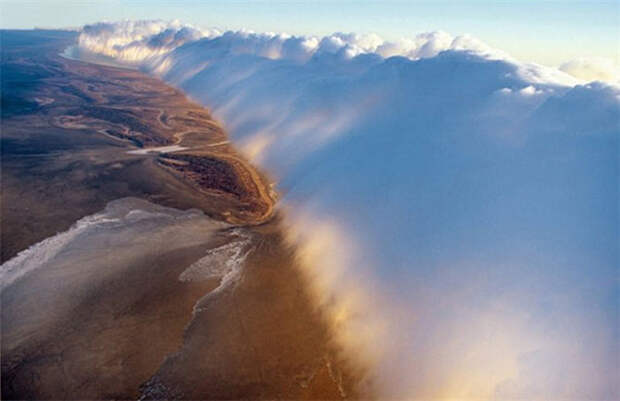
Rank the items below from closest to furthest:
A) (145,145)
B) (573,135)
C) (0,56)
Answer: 1. (573,135)
2. (145,145)
3. (0,56)

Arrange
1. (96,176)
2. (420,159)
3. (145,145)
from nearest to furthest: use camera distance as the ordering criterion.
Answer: (420,159), (96,176), (145,145)

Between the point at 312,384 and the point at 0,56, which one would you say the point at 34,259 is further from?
the point at 0,56

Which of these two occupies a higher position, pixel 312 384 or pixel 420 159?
A: pixel 420 159

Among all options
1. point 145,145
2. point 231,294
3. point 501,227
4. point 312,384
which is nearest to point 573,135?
point 501,227

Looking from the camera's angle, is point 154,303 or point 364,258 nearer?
point 154,303

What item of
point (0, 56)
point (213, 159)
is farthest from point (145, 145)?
point (0, 56)

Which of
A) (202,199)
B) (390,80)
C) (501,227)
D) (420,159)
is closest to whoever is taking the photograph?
(501,227)

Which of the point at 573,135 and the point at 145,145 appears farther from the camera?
the point at 145,145

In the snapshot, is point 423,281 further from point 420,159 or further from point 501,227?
point 420,159

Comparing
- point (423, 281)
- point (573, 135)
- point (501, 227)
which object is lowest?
point (423, 281)
